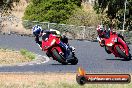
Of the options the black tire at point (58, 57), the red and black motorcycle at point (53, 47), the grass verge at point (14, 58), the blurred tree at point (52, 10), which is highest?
the red and black motorcycle at point (53, 47)

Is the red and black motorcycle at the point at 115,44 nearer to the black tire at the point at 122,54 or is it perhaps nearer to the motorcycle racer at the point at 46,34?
the black tire at the point at 122,54

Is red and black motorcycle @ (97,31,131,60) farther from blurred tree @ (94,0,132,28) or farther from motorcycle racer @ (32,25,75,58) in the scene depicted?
blurred tree @ (94,0,132,28)

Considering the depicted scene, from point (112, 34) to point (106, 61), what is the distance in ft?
7.25

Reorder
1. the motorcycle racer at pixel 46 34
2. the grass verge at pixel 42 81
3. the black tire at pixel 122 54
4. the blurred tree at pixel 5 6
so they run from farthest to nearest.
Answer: the blurred tree at pixel 5 6 < the black tire at pixel 122 54 < the motorcycle racer at pixel 46 34 < the grass verge at pixel 42 81

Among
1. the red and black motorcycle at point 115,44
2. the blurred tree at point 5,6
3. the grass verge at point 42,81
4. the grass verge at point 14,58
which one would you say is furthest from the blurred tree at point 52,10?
the grass verge at point 42,81

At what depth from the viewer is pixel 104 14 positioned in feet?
174

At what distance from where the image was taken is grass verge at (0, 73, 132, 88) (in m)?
15.5

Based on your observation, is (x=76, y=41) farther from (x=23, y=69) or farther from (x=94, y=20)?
(x=23, y=69)

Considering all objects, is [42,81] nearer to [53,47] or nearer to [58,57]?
[53,47]

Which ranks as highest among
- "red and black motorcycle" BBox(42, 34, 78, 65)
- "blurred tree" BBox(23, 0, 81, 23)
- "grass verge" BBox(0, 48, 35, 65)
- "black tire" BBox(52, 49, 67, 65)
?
"red and black motorcycle" BBox(42, 34, 78, 65)

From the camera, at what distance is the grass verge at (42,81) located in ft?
50.8

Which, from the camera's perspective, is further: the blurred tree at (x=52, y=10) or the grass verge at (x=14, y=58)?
the blurred tree at (x=52, y=10)

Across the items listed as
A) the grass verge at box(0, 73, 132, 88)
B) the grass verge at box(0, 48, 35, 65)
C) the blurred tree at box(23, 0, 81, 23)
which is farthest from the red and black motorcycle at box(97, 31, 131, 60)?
the blurred tree at box(23, 0, 81, 23)

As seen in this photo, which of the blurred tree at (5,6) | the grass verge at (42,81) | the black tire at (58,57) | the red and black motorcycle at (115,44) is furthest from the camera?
the blurred tree at (5,6)
